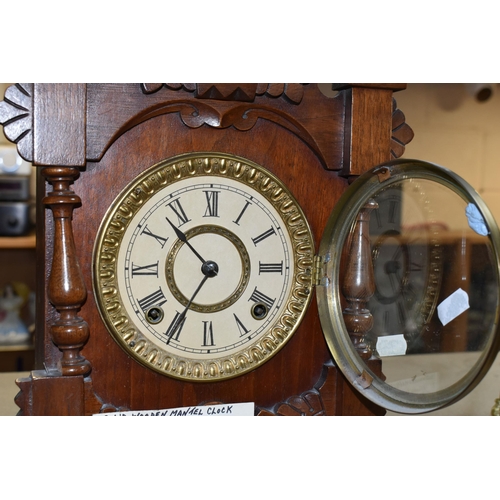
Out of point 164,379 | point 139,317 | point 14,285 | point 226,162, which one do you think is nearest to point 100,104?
point 226,162

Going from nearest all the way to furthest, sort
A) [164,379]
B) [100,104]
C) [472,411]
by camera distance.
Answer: [100,104] < [164,379] < [472,411]

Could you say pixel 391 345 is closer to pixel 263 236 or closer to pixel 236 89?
pixel 263 236

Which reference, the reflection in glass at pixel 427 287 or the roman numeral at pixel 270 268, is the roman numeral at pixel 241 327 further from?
the reflection in glass at pixel 427 287

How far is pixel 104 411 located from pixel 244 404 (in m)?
0.26

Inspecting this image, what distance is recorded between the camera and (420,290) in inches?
44.7

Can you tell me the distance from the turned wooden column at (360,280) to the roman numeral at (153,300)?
0.33 meters

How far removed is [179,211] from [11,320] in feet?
5.49

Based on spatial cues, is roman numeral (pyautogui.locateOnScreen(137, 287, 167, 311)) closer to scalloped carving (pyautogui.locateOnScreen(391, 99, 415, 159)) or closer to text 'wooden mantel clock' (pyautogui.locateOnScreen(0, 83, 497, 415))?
text 'wooden mantel clock' (pyautogui.locateOnScreen(0, 83, 497, 415))

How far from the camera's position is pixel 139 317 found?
3.81 ft

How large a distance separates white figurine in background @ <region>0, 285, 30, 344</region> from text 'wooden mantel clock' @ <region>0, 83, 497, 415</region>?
4.78 ft

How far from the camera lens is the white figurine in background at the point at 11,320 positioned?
2586mm

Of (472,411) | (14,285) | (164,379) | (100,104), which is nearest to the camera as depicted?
(100,104)

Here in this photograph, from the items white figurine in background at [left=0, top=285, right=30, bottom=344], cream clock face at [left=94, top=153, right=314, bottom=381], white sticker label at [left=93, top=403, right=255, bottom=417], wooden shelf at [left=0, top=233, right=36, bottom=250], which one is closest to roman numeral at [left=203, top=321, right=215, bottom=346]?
cream clock face at [left=94, top=153, right=314, bottom=381]

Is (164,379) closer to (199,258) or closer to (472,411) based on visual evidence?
(199,258)
